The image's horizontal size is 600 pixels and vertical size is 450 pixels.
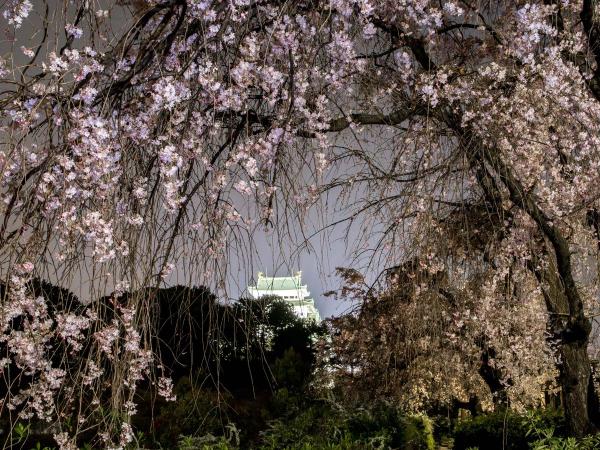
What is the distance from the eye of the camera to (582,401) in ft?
24.0

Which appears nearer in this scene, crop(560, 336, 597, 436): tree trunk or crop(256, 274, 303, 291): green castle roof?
crop(256, 274, 303, 291): green castle roof

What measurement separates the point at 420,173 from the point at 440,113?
2.86 feet

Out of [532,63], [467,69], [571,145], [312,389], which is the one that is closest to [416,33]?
[467,69]

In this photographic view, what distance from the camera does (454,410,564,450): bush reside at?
30.1 feet

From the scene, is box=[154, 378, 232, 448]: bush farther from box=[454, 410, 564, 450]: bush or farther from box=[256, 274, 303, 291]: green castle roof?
box=[256, 274, 303, 291]: green castle roof

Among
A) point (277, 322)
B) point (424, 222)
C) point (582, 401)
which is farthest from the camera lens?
point (277, 322)

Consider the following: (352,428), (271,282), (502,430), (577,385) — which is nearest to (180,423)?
(352,428)

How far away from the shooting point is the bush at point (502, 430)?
9168 mm

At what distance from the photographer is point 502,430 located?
426 inches

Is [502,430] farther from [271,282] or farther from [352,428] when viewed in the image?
[271,282]

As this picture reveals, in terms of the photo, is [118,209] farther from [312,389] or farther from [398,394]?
[312,389]

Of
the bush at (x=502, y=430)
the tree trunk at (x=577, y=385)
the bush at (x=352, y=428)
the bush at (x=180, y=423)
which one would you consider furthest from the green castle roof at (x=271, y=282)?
the bush at (x=352, y=428)

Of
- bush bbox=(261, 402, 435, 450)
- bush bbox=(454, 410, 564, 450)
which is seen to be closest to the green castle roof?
bush bbox=(454, 410, 564, 450)

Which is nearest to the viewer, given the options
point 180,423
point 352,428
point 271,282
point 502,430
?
point 271,282
